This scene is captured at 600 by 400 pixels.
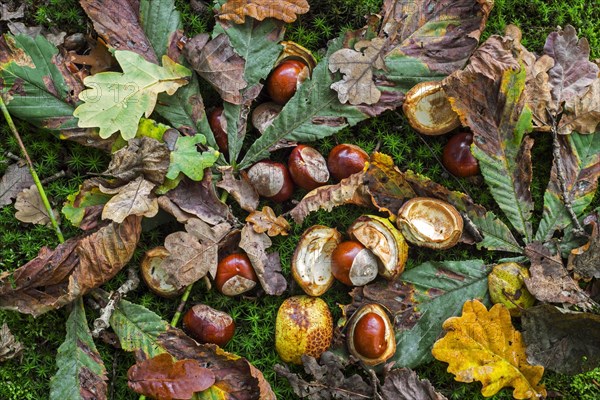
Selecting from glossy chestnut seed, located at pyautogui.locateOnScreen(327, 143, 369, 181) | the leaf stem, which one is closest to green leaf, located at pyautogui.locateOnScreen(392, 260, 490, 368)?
glossy chestnut seed, located at pyautogui.locateOnScreen(327, 143, 369, 181)

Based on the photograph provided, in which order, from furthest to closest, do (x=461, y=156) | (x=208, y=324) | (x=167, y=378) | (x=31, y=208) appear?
(x=461, y=156), (x=31, y=208), (x=208, y=324), (x=167, y=378)

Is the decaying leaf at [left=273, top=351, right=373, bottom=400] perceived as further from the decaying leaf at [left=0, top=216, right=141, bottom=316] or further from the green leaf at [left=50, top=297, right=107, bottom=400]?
the decaying leaf at [left=0, top=216, right=141, bottom=316]

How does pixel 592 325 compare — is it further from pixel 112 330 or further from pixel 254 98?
pixel 112 330

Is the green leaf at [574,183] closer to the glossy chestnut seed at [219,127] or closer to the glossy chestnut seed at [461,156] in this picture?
the glossy chestnut seed at [461,156]

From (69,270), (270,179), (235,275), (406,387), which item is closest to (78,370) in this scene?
(69,270)

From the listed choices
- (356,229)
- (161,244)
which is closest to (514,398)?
(356,229)

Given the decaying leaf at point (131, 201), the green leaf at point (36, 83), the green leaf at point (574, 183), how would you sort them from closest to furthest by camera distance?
the decaying leaf at point (131, 201)
the green leaf at point (36, 83)
the green leaf at point (574, 183)

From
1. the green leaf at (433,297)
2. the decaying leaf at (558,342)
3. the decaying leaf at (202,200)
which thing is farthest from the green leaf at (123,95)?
the decaying leaf at (558,342)

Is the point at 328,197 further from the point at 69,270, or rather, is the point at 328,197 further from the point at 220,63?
the point at 69,270
